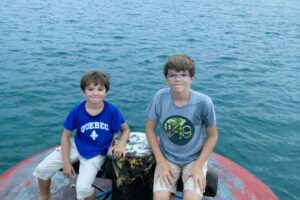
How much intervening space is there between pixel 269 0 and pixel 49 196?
85.9 feet

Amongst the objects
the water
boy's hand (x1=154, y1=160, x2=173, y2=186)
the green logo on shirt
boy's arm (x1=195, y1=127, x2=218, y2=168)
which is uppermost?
the green logo on shirt

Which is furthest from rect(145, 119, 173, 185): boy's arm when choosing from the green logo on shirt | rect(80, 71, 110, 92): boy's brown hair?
rect(80, 71, 110, 92): boy's brown hair

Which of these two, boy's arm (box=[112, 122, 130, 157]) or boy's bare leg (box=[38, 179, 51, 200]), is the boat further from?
boy's arm (box=[112, 122, 130, 157])

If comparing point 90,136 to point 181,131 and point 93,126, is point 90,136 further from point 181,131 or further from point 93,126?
point 181,131

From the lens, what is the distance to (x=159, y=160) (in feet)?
12.0

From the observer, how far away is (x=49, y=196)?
402cm

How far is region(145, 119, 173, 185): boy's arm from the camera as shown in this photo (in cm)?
357

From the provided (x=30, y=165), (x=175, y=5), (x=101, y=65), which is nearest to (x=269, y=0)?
(x=175, y=5)

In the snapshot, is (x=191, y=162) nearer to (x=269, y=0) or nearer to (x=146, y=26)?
(x=146, y=26)

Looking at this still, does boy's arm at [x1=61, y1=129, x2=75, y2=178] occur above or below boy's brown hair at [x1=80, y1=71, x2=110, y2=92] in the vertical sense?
below

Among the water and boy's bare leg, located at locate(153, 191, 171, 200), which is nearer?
boy's bare leg, located at locate(153, 191, 171, 200)

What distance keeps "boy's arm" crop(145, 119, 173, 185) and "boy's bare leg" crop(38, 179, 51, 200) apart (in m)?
1.13

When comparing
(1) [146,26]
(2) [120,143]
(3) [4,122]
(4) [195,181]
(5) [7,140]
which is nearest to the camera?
(4) [195,181]

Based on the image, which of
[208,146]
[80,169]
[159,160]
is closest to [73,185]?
[80,169]
